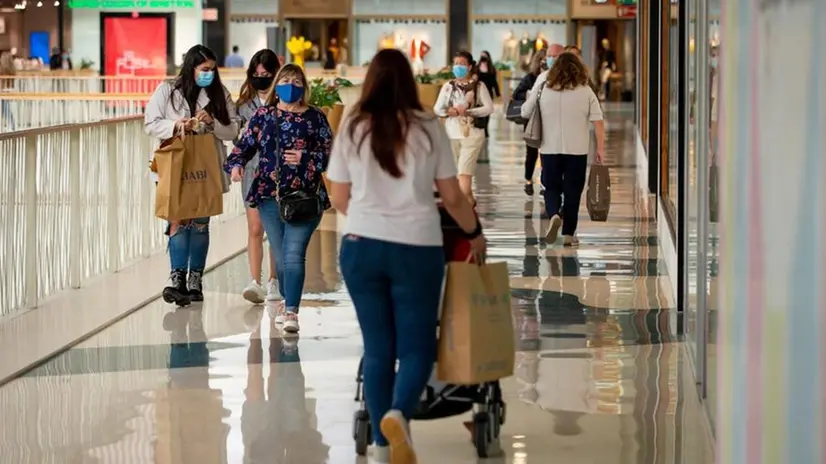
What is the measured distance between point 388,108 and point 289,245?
3298 mm

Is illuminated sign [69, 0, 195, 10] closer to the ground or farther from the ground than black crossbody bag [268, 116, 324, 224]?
farther from the ground

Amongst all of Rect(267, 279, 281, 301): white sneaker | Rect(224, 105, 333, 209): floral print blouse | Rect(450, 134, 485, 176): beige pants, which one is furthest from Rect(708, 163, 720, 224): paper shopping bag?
Rect(450, 134, 485, 176): beige pants

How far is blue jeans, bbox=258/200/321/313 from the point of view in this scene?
30.5ft

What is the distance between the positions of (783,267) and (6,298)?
7035 mm

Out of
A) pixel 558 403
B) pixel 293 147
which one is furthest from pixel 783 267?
pixel 293 147

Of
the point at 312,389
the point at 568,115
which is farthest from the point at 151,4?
the point at 312,389

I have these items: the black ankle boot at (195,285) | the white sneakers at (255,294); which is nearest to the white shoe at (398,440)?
the white sneakers at (255,294)

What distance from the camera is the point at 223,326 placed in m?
10.0

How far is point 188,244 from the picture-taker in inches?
433

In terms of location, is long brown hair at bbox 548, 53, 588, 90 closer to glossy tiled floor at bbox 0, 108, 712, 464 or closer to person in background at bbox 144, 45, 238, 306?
glossy tiled floor at bbox 0, 108, 712, 464

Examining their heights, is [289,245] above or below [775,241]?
below

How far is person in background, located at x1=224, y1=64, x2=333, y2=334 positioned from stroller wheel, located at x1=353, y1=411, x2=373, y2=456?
104 inches

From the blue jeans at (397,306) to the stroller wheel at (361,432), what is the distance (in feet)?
1.52

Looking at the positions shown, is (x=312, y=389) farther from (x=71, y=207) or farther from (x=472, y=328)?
(x=71, y=207)
